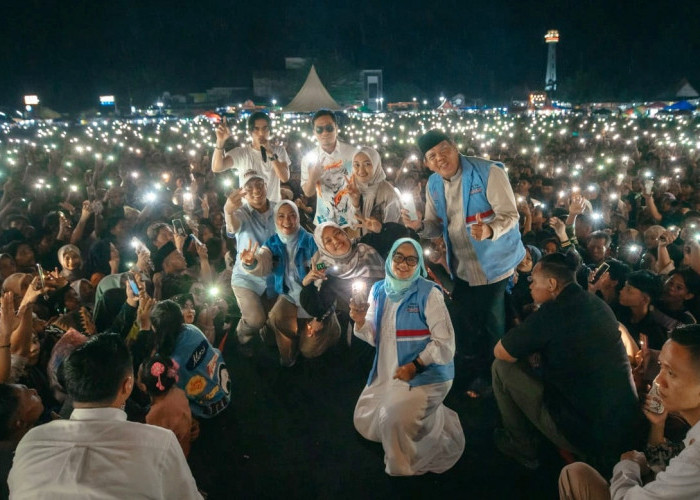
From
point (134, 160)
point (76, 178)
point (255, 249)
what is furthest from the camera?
point (134, 160)

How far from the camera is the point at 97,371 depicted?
6.19 ft

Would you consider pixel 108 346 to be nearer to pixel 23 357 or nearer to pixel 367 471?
pixel 23 357

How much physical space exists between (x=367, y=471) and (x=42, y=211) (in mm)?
7675

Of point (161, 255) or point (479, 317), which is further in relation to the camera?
point (161, 255)

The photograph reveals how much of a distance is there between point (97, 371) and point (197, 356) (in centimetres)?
167

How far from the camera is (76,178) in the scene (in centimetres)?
1116

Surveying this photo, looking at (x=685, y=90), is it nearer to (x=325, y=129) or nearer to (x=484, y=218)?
(x=325, y=129)

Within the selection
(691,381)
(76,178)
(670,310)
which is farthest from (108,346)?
(76,178)

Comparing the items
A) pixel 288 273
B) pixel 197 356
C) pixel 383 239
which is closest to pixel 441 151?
pixel 383 239

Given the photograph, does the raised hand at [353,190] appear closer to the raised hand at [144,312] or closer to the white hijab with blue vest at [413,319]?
the white hijab with blue vest at [413,319]

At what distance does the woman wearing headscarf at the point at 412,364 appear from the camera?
318 cm

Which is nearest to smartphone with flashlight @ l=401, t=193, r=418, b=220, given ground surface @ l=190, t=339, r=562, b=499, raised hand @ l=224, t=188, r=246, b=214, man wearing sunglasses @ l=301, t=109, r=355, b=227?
man wearing sunglasses @ l=301, t=109, r=355, b=227

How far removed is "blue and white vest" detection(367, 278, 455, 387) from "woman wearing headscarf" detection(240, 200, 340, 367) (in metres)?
1.47

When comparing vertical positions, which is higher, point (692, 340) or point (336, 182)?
point (336, 182)
